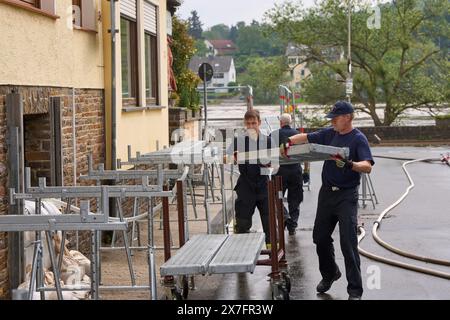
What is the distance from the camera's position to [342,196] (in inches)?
376

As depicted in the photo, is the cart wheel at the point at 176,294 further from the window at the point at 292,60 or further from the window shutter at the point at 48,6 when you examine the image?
the window at the point at 292,60

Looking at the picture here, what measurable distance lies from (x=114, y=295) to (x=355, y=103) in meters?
38.6

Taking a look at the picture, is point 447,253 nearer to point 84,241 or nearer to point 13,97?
point 84,241

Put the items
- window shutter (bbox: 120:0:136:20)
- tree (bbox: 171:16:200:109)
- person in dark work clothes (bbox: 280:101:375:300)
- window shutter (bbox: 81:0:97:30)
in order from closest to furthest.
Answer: person in dark work clothes (bbox: 280:101:375:300)
window shutter (bbox: 81:0:97:30)
window shutter (bbox: 120:0:136:20)
tree (bbox: 171:16:200:109)

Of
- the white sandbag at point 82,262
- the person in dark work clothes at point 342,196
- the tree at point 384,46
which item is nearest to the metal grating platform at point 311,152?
the person in dark work clothes at point 342,196

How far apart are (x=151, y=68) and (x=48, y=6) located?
26.2ft

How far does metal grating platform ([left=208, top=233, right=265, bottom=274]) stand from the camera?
737 centimetres

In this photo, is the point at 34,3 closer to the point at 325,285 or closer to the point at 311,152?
the point at 311,152

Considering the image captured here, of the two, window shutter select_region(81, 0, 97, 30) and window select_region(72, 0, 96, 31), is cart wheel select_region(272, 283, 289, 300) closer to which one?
window select_region(72, 0, 96, 31)

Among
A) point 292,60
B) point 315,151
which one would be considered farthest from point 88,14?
point 292,60

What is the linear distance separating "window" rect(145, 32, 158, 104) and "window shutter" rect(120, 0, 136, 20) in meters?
1.99

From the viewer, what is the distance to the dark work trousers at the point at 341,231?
9367 millimetres

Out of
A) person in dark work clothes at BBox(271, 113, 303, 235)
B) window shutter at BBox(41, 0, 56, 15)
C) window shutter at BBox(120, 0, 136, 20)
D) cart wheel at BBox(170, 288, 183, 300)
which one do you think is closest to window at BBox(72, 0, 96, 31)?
window shutter at BBox(41, 0, 56, 15)

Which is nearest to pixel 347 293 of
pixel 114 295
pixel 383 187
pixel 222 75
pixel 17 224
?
pixel 114 295
